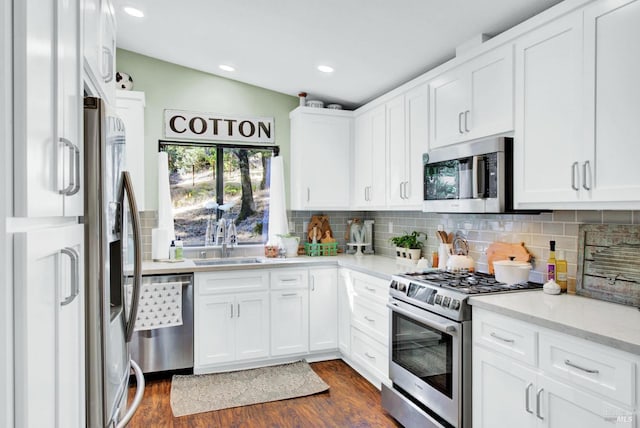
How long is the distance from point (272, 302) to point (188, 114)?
1.98 metres

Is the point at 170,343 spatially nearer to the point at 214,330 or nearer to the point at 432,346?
the point at 214,330

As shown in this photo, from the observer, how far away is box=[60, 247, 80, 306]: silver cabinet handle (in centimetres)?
104

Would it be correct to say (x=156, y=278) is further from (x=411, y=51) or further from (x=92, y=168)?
(x=411, y=51)

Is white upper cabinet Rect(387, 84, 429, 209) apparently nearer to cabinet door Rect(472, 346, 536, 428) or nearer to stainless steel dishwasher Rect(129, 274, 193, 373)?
cabinet door Rect(472, 346, 536, 428)

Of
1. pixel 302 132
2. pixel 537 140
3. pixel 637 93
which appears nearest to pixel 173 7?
pixel 302 132

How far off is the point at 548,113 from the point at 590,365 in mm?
1205

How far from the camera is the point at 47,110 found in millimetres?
887

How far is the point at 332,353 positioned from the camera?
3.87m

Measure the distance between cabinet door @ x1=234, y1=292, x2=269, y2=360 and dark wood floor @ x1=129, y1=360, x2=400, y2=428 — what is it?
63 centimetres

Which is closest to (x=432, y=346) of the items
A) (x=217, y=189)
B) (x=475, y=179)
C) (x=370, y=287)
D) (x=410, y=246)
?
(x=370, y=287)

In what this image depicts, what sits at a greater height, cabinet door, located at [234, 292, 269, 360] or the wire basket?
the wire basket

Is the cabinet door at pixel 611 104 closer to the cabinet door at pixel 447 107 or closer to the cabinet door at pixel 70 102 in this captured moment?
the cabinet door at pixel 447 107

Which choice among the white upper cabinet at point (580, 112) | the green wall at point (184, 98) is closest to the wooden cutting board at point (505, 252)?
the white upper cabinet at point (580, 112)

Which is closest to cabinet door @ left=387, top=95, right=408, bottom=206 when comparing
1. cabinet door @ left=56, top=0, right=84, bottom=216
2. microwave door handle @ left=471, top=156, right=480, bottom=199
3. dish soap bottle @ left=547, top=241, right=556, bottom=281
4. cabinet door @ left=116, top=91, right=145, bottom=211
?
microwave door handle @ left=471, top=156, right=480, bottom=199
